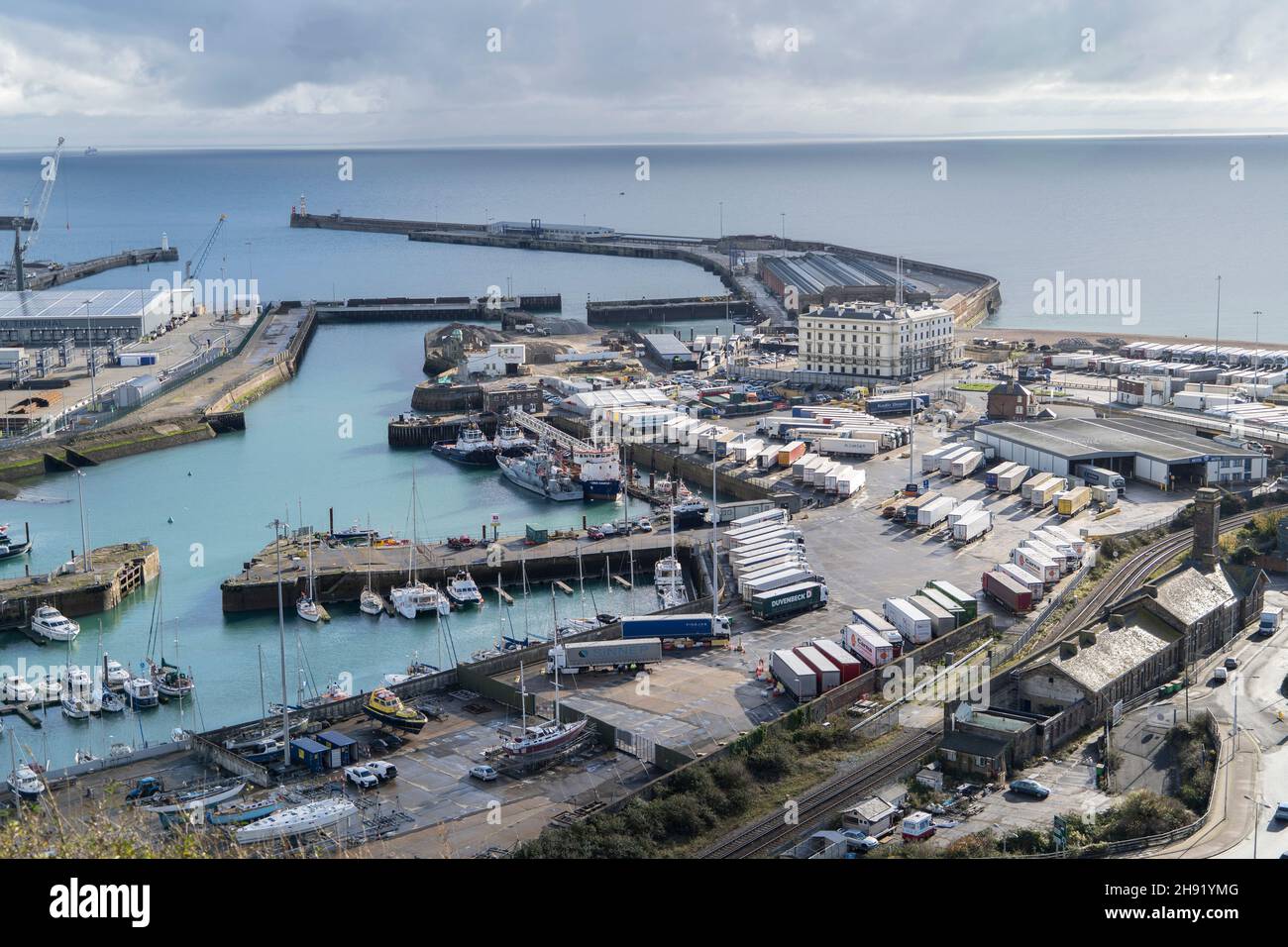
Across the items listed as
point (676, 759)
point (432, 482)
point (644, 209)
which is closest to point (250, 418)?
point (432, 482)

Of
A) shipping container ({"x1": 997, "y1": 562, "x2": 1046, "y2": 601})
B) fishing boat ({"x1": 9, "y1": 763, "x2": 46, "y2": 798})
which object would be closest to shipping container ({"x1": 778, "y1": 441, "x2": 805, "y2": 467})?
shipping container ({"x1": 997, "y1": 562, "x2": 1046, "y2": 601})

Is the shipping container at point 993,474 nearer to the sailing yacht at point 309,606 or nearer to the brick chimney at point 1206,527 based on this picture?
the brick chimney at point 1206,527

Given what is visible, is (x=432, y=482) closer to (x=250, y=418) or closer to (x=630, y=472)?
(x=630, y=472)

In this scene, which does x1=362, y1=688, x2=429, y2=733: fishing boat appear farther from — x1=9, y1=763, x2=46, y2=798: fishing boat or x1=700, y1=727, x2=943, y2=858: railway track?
x1=700, y1=727, x2=943, y2=858: railway track

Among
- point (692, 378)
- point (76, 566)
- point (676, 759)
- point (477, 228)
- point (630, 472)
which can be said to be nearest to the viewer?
point (676, 759)

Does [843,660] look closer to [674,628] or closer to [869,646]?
[869,646]

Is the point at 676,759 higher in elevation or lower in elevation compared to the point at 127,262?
lower
